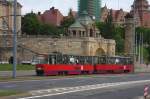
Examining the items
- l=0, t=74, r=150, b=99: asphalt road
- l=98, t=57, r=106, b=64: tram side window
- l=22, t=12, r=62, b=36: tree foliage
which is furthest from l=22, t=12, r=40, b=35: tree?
l=0, t=74, r=150, b=99: asphalt road

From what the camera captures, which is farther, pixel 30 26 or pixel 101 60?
pixel 30 26

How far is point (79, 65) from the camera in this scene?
70.6 metres

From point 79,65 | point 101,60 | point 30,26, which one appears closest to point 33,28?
point 30,26

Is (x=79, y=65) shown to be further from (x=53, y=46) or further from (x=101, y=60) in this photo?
(x=53, y=46)

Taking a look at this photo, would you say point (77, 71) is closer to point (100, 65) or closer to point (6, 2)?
point (100, 65)

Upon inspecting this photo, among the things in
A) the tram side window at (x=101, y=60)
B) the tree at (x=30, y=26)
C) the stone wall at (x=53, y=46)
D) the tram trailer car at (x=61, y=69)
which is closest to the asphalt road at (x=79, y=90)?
the tram trailer car at (x=61, y=69)

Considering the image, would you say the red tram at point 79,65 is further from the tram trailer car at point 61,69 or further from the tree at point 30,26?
the tree at point 30,26

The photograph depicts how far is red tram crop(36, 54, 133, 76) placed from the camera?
64.1 m

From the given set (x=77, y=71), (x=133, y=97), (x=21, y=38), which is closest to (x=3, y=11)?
(x=21, y=38)

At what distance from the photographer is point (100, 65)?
7806 cm

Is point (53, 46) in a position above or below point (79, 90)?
above

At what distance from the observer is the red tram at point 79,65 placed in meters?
64.1

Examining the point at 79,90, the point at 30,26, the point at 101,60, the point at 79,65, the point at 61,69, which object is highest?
the point at 30,26

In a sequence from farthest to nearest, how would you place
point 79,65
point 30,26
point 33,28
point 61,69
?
point 33,28 < point 30,26 < point 79,65 < point 61,69
